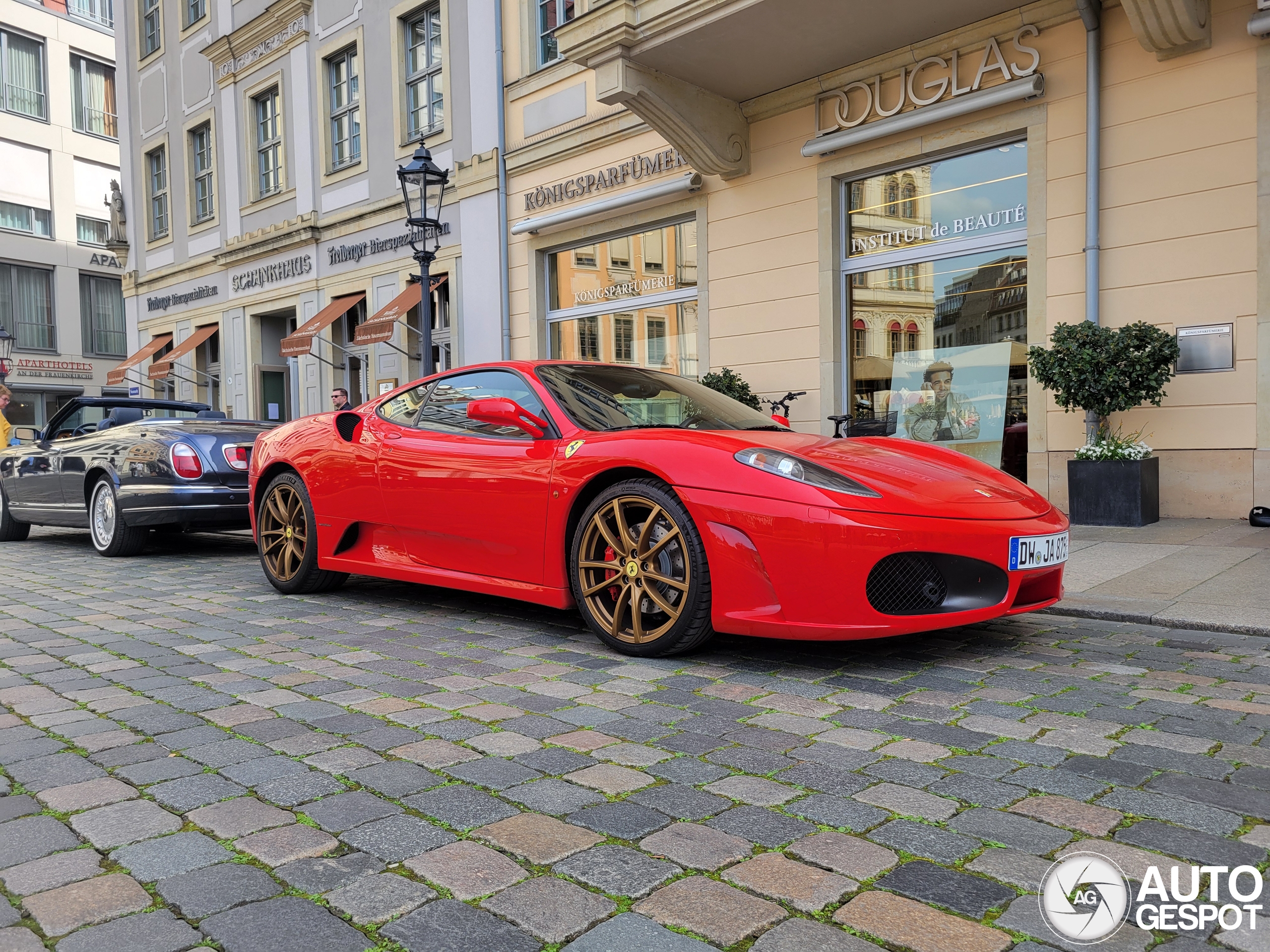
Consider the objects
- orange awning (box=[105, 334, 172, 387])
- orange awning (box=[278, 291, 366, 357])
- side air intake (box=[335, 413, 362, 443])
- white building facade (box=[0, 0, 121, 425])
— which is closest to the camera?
side air intake (box=[335, 413, 362, 443])

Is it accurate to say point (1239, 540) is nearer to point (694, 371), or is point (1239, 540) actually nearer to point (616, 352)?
point (694, 371)

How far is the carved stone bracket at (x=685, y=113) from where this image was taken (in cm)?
992

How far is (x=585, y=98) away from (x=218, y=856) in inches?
482

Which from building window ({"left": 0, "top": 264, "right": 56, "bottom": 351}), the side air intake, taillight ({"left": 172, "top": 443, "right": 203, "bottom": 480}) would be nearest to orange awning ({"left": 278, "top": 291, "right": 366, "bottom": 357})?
taillight ({"left": 172, "top": 443, "right": 203, "bottom": 480})

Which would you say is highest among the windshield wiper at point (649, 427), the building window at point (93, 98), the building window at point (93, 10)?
the building window at point (93, 10)

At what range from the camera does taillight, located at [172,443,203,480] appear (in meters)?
7.39

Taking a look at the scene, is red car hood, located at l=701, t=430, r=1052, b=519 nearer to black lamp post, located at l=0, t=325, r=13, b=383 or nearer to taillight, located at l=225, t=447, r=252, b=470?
taillight, located at l=225, t=447, r=252, b=470

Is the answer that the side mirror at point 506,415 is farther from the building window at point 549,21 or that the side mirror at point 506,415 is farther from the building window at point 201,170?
the building window at point 201,170

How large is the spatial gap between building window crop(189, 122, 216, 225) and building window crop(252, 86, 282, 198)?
232 centimetres

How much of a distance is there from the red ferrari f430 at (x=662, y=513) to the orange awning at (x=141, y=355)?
19.9 m

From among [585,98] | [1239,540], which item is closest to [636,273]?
[585,98]

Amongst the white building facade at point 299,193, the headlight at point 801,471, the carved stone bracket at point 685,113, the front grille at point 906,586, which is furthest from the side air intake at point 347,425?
the white building facade at point 299,193

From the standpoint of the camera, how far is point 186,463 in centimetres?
740

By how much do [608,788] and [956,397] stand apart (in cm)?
821
